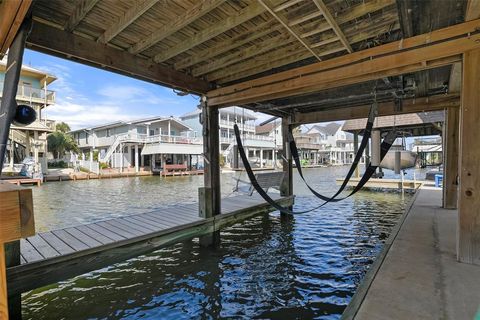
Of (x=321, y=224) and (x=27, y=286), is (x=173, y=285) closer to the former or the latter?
(x=27, y=286)

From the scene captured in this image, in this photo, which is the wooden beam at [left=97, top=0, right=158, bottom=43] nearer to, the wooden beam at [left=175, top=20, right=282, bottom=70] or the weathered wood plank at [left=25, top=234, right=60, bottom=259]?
the wooden beam at [left=175, top=20, right=282, bottom=70]

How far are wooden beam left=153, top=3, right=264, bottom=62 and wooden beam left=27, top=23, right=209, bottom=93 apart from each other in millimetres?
251

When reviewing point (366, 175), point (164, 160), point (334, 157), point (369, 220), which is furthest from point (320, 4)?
point (334, 157)

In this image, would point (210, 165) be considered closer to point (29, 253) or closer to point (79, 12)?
point (29, 253)

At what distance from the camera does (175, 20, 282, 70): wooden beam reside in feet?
9.34

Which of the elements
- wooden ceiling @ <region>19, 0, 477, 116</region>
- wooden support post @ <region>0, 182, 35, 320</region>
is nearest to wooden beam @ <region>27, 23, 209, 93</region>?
wooden ceiling @ <region>19, 0, 477, 116</region>

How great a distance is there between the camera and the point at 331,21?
2.49 m

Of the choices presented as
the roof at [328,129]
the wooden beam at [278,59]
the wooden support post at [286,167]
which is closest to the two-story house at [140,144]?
the wooden support post at [286,167]

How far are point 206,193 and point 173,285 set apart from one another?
1810mm

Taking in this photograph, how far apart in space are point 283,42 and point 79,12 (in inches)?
85.4

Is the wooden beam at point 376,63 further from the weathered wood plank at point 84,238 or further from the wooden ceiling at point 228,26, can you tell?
the weathered wood plank at point 84,238

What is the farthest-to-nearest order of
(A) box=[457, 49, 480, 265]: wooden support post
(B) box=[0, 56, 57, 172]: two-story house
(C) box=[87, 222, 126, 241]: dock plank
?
(B) box=[0, 56, 57, 172]: two-story house → (C) box=[87, 222, 126, 241]: dock plank → (A) box=[457, 49, 480, 265]: wooden support post

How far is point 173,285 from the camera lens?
3395 millimetres

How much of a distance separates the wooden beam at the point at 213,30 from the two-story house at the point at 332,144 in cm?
4188
